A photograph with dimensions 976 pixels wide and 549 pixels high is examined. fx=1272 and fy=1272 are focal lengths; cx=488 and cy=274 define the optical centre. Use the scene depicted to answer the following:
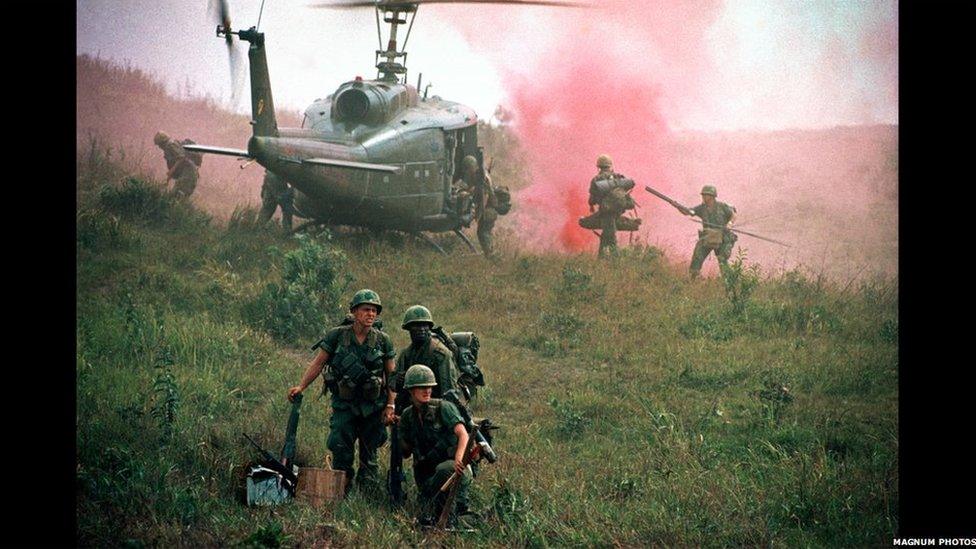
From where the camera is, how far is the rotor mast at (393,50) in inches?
639

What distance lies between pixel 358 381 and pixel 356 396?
0.15m

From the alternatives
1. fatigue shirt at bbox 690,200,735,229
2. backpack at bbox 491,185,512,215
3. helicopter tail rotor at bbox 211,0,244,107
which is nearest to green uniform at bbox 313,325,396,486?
helicopter tail rotor at bbox 211,0,244,107

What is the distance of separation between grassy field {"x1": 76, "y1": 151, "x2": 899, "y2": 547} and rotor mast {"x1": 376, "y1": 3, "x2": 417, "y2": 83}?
7.33 ft

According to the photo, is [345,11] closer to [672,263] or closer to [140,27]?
[140,27]

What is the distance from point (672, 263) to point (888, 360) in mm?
4135

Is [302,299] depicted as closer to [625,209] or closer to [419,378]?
[419,378]

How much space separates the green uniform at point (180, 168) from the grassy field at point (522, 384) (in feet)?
1.41

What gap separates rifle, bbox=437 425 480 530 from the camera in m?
8.96

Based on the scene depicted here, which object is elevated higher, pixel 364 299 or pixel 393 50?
pixel 393 50

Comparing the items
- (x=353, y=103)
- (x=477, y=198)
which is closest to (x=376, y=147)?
(x=353, y=103)

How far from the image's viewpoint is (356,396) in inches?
401

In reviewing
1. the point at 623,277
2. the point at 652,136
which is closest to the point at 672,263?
the point at 623,277

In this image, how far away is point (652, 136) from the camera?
19062 millimetres

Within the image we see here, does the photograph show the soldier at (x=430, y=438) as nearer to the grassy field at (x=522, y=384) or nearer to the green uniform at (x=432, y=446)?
the green uniform at (x=432, y=446)
